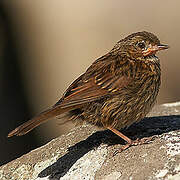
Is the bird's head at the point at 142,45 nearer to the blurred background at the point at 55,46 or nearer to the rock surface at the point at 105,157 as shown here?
the rock surface at the point at 105,157

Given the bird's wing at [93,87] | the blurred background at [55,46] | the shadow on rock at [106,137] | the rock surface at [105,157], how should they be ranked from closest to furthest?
the rock surface at [105,157]
the shadow on rock at [106,137]
the bird's wing at [93,87]
the blurred background at [55,46]

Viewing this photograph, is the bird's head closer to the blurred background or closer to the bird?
the bird

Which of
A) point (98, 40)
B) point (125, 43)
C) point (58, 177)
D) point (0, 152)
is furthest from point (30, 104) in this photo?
point (58, 177)

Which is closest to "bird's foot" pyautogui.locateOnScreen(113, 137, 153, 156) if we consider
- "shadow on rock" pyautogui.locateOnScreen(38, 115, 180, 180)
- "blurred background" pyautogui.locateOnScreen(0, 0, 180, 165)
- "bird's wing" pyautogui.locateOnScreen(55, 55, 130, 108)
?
"shadow on rock" pyautogui.locateOnScreen(38, 115, 180, 180)

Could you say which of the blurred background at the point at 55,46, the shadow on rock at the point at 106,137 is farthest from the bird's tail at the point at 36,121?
the blurred background at the point at 55,46

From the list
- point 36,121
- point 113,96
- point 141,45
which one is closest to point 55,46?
point 141,45

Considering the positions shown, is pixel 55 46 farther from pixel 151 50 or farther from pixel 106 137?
pixel 106 137

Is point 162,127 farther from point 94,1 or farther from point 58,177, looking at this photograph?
point 94,1
